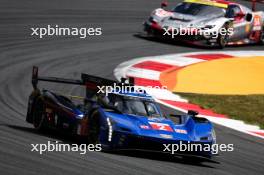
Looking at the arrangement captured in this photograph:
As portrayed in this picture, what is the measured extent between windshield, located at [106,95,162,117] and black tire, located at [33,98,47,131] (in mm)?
1346

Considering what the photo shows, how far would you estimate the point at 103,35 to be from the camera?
24.0m

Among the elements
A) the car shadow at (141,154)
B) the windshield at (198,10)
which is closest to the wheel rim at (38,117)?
the car shadow at (141,154)

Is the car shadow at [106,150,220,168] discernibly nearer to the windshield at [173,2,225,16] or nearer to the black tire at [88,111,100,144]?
the black tire at [88,111,100,144]

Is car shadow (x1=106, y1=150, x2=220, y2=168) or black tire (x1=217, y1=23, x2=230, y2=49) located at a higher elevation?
car shadow (x1=106, y1=150, x2=220, y2=168)

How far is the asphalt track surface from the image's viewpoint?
410 inches

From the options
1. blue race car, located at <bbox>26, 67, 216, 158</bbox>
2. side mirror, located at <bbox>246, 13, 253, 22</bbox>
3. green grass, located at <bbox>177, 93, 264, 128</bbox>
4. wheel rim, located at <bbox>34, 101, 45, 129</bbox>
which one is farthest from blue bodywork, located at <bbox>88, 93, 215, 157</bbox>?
side mirror, located at <bbox>246, 13, 253, 22</bbox>

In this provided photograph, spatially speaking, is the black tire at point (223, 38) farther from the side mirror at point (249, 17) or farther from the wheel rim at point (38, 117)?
the wheel rim at point (38, 117)

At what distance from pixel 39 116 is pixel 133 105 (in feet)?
5.92

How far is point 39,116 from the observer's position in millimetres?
13117

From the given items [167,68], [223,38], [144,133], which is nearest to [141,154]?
[144,133]

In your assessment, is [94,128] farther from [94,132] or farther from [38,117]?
[38,117]

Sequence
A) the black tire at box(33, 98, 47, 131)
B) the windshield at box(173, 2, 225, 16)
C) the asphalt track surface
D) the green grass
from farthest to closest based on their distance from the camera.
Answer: the windshield at box(173, 2, 225, 16), the green grass, the black tire at box(33, 98, 47, 131), the asphalt track surface

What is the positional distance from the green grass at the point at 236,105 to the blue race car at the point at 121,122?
3425mm

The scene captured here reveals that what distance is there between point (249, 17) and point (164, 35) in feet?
10.5
